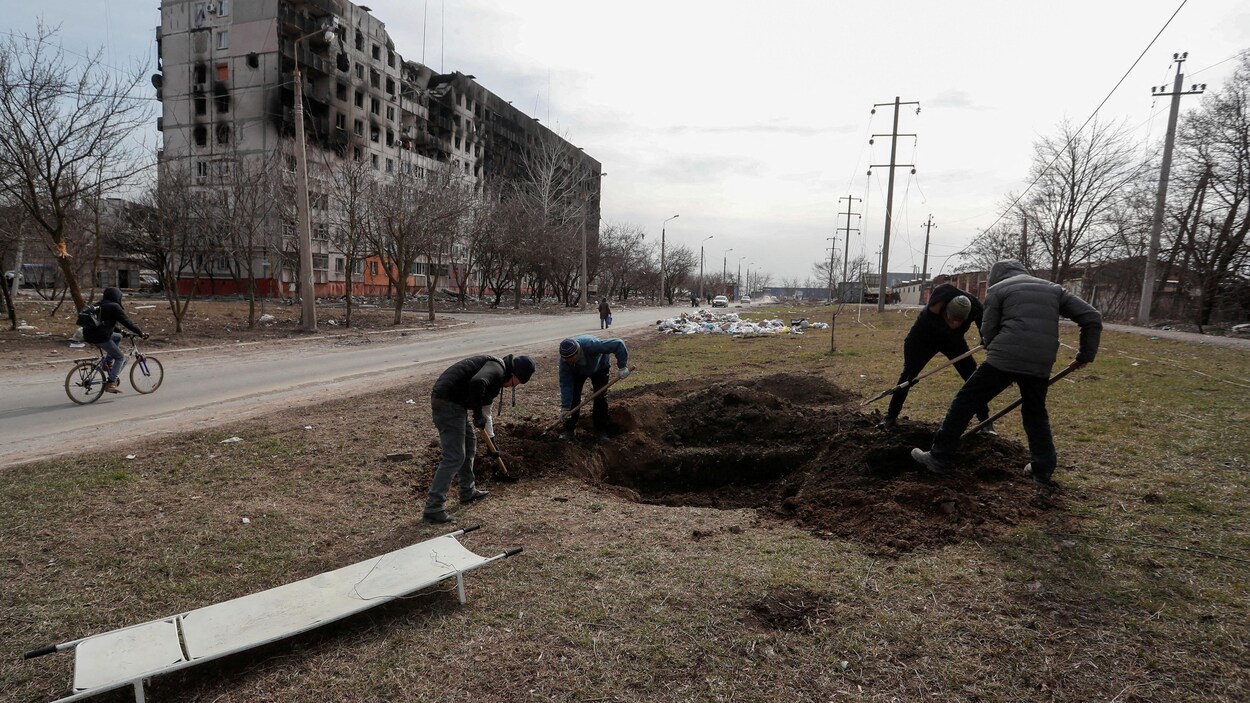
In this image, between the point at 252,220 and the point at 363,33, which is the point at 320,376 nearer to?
the point at 252,220

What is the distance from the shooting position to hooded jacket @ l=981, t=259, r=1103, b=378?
432 centimetres

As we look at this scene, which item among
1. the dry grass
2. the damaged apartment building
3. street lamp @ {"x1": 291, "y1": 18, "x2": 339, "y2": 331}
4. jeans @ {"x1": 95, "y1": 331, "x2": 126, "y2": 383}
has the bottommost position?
the dry grass

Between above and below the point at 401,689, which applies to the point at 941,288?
above

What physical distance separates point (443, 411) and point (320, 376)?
8506 mm

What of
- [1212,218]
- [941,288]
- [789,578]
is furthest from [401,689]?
[1212,218]

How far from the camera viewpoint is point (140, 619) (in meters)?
3.13

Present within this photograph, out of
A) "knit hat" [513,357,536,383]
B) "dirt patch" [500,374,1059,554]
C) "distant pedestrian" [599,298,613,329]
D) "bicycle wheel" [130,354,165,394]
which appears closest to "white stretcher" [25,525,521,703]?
"knit hat" [513,357,536,383]

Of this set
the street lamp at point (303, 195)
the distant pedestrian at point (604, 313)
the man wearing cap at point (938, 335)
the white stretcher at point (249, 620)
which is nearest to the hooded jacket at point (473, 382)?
the white stretcher at point (249, 620)

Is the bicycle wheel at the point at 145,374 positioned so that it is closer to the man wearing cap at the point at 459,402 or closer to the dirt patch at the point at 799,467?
the dirt patch at the point at 799,467

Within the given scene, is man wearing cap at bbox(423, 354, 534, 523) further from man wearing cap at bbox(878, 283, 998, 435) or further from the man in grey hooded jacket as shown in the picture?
man wearing cap at bbox(878, 283, 998, 435)

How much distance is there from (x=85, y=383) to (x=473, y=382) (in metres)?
7.95

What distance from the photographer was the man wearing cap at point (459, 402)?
447 cm

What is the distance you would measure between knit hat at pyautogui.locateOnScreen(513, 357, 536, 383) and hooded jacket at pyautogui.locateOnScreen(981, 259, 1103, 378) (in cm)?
343

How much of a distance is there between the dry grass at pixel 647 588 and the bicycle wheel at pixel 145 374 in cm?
442
